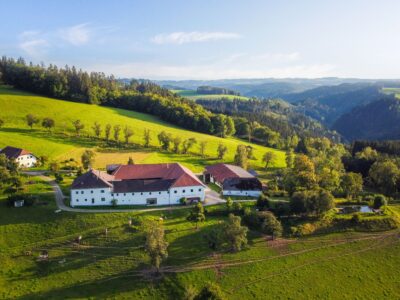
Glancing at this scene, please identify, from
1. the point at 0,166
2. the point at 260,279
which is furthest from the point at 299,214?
the point at 0,166

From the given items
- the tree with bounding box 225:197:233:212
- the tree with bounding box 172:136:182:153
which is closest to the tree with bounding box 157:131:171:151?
the tree with bounding box 172:136:182:153

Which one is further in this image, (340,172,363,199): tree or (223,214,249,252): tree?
(340,172,363,199): tree

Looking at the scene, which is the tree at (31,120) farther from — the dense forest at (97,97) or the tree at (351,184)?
the tree at (351,184)

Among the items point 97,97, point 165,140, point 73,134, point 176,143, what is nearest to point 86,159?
point 165,140

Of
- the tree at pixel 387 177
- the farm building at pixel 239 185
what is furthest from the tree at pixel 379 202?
the farm building at pixel 239 185

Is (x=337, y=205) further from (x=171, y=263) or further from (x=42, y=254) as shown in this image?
(x=42, y=254)

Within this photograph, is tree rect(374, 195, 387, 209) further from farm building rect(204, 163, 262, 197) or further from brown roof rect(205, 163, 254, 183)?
brown roof rect(205, 163, 254, 183)
